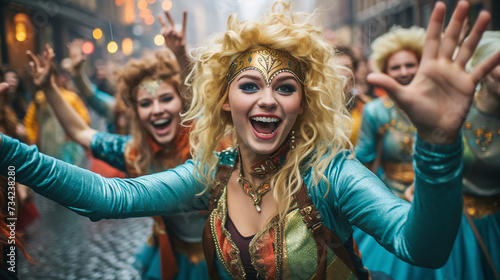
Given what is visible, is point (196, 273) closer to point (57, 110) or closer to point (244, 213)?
point (244, 213)

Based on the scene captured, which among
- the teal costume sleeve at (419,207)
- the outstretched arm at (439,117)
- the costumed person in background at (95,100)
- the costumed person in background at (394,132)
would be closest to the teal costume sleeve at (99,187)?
the teal costume sleeve at (419,207)

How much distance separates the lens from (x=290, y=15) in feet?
4.95

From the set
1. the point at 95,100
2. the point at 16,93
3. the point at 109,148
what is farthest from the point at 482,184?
the point at 16,93

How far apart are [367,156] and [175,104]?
1547 mm

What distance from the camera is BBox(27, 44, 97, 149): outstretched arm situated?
6.69 feet

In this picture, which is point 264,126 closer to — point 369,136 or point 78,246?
point 369,136

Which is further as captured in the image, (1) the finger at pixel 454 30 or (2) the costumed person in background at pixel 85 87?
(2) the costumed person in background at pixel 85 87

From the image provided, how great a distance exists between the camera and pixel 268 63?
1419 millimetres

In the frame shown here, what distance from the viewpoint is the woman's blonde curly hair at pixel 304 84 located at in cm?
142

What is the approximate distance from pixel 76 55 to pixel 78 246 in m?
1.54

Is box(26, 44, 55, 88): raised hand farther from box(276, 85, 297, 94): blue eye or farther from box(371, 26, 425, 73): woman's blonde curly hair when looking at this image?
box(371, 26, 425, 73): woman's blonde curly hair

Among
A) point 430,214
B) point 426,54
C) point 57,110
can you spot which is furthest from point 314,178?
point 57,110

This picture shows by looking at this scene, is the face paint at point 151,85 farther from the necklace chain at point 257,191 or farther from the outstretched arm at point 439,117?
the outstretched arm at point 439,117

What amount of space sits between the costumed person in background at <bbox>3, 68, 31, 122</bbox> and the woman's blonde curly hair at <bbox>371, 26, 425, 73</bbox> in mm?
2920
